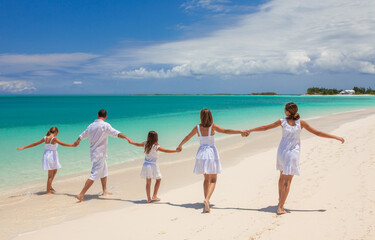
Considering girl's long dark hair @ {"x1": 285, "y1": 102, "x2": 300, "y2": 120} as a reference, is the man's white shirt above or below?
below

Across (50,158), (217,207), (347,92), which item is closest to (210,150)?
(217,207)

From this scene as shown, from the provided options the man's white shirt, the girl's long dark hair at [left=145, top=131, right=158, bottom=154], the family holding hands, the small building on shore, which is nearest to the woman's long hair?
the family holding hands

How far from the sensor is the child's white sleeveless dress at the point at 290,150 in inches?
202

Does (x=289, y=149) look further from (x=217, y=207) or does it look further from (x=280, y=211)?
(x=217, y=207)

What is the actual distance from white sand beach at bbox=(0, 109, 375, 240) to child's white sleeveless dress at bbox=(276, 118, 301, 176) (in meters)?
0.81

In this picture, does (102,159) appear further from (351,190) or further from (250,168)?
(351,190)

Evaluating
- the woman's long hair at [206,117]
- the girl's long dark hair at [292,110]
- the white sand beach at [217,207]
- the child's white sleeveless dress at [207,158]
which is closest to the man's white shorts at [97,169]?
the white sand beach at [217,207]

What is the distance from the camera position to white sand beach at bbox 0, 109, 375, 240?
4559 mm

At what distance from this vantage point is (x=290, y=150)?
17.1 feet

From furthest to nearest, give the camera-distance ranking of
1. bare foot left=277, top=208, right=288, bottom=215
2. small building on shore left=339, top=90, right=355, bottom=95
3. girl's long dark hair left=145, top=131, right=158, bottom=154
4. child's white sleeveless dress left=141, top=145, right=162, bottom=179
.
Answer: small building on shore left=339, top=90, right=355, bottom=95 < child's white sleeveless dress left=141, top=145, right=162, bottom=179 < girl's long dark hair left=145, top=131, right=158, bottom=154 < bare foot left=277, top=208, right=288, bottom=215

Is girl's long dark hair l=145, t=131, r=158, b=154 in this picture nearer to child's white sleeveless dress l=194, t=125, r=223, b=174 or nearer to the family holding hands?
the family holding hands

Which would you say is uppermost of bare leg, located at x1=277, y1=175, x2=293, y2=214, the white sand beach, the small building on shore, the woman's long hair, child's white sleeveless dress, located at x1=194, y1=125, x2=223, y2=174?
the small building on shore

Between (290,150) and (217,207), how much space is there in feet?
5.99

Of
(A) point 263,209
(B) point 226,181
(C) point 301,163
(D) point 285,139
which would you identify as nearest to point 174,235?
(A) point 263,209
